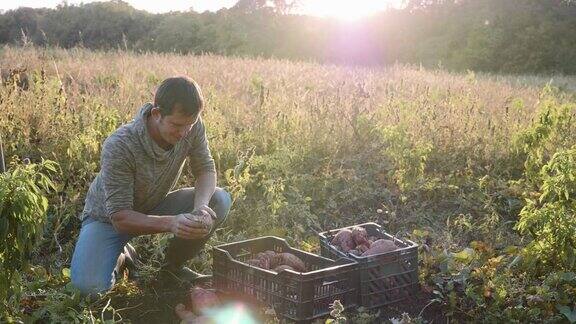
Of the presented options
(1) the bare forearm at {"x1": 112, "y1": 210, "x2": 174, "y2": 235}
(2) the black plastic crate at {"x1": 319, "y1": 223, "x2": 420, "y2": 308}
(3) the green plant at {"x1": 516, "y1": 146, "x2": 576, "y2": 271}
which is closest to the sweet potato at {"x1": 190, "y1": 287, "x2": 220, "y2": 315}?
(1) the bare forearm at {"x1": 112, "y1": 210, "x2": 174, "y2": 235}

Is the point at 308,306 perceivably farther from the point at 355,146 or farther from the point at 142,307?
the point at 355,146

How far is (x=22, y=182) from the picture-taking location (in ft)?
8.07

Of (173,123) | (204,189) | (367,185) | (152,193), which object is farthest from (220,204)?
(367,185)

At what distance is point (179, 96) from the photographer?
298 cm

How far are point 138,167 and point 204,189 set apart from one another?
455 millimetres

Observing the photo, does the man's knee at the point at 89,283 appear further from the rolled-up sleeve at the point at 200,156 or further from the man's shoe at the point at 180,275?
the rolled-up sleeve at the point at 200,156

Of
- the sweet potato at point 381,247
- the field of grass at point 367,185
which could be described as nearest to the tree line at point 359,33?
the field of grass at point 367,185

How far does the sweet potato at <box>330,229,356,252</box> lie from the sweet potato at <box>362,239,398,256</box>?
14 centimetres

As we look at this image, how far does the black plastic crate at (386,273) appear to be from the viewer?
328cm

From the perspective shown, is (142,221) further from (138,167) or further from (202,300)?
(202,300)

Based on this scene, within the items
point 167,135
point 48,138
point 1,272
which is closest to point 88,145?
point 48,138

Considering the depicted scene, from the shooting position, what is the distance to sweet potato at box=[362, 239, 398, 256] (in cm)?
337

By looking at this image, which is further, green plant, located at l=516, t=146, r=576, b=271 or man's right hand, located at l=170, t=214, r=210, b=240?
green plant, located at l=516, t=146, r=576, b=271

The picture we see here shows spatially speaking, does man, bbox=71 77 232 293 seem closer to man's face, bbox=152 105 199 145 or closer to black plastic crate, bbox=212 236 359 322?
man's face, bbox=152 105 199 145
